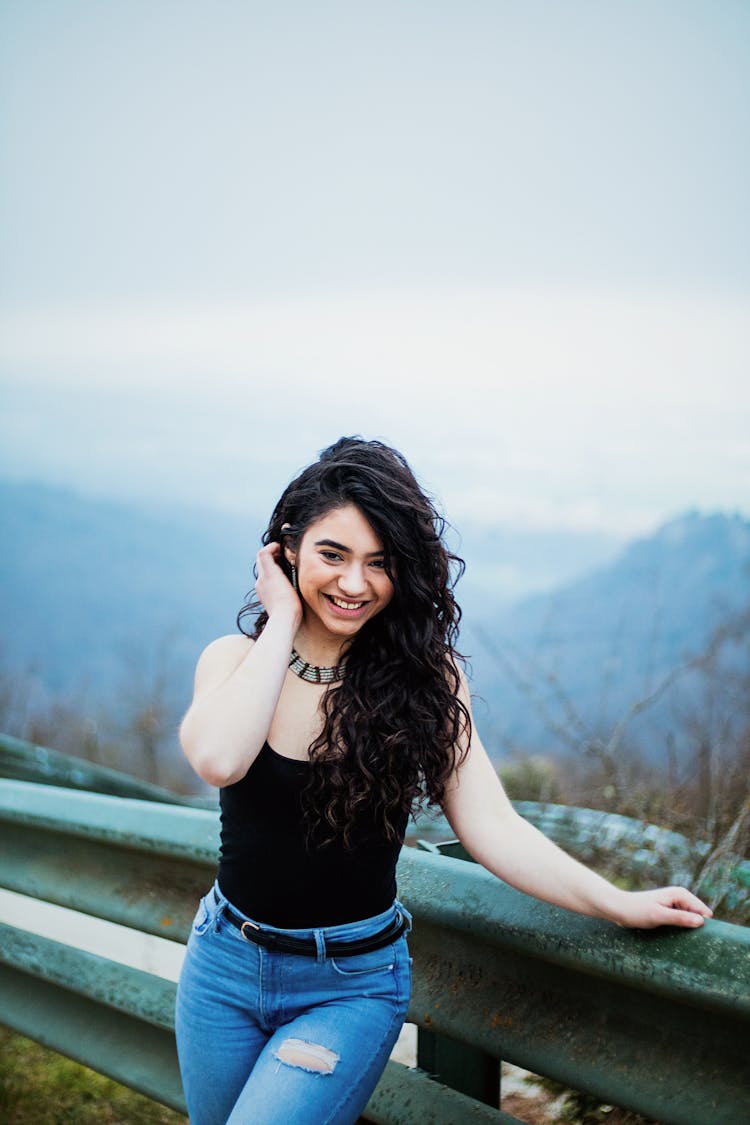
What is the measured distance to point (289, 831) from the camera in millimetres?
2059

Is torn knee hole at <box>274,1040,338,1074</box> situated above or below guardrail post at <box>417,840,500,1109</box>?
above

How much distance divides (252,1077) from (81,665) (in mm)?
13643

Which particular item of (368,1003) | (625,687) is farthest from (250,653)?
(625,687)

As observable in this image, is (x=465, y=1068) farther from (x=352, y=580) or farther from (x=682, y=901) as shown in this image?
(x=352, y=580)

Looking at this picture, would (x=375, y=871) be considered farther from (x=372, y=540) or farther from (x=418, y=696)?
(x=372, y=540)

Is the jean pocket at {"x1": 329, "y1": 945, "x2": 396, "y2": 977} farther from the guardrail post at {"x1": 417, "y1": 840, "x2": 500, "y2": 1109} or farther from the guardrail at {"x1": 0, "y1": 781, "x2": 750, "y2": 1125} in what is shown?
the guardrail post at {"x1": 417, "y1": 840, "x2": 500, "y2": 1109}

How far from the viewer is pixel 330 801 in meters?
2.03

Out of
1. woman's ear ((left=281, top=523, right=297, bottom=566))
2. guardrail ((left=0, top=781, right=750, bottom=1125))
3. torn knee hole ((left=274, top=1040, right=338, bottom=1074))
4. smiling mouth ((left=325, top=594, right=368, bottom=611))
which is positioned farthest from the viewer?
woman's ear ((left=281, top=523, right=297, bottom=566))

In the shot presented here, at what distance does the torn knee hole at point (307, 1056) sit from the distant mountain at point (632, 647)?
2.34 metres

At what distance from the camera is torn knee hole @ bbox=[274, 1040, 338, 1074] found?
6.27ft

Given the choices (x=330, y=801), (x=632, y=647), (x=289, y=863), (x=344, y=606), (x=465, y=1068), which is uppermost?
(x=344, y=606)

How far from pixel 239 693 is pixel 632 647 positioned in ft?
14.0

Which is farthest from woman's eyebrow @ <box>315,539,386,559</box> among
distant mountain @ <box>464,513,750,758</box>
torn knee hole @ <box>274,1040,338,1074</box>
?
distant mountain @ <box>464,513,750,758</box>

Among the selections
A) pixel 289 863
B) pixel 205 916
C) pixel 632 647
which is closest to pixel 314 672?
pixel 289 863
